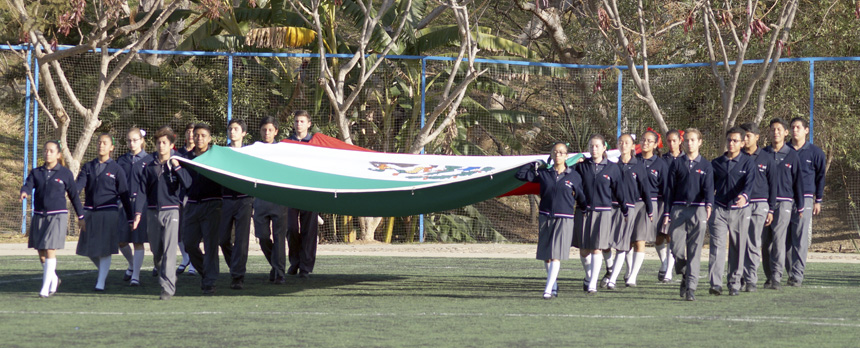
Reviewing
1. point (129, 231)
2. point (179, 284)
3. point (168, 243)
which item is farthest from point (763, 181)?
point (129, 231)

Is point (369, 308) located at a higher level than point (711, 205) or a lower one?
lower

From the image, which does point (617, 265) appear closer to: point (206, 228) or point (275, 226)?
point (275, 226)

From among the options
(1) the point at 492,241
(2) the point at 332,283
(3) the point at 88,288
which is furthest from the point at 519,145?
(3) the point at 88,288

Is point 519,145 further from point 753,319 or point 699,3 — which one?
point 753,319

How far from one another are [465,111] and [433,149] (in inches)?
48.0

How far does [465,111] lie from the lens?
16.9 metres

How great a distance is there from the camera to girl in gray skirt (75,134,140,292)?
866cm

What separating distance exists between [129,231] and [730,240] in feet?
17.4

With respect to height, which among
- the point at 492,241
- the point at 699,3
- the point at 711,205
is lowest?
the point at 492,241

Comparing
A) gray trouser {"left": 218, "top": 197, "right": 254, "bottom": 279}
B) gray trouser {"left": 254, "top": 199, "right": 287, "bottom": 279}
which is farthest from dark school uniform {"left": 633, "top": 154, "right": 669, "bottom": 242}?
gray trouser {"left": 218, "top": 197, "right": 254, "bottom": 279}

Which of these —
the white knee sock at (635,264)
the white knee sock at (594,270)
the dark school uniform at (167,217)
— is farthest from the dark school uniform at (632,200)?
the dark school uniform at (167,217)

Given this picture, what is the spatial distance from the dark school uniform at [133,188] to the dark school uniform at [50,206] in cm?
61

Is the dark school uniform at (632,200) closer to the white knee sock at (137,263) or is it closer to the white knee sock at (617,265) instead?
the white knee sock at (617,265)

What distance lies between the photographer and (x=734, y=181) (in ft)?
27.4
